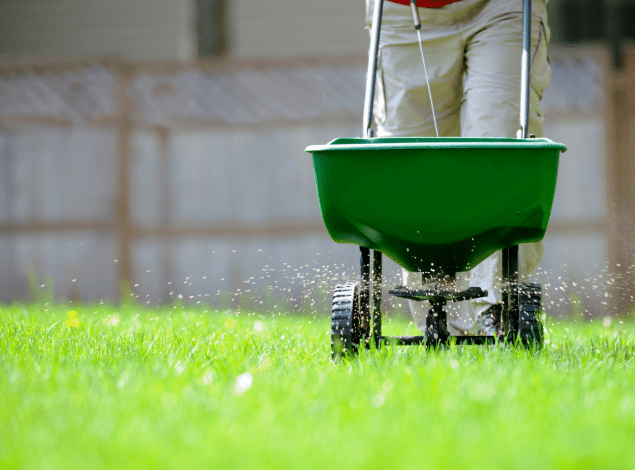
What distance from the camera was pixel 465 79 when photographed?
2.58 m

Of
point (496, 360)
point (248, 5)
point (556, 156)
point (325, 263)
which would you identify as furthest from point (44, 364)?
point (248, 5)

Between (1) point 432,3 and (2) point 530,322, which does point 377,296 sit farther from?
(1) point 432,3

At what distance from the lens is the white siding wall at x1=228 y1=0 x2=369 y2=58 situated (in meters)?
7.05

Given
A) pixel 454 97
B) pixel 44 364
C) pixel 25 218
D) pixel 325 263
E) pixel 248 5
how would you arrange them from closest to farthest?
pixel 44 364 < pixel 454 97 < pixel 325 263 < pixel 25 218 < pixel 248 5

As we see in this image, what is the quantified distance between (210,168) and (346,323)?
3.95 meters

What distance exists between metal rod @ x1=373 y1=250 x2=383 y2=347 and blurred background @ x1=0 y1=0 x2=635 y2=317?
9.53ft

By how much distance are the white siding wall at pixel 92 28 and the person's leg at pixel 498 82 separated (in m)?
5.49

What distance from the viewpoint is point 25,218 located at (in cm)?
600

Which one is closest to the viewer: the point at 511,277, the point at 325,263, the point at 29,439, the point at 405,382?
the point at 29,439

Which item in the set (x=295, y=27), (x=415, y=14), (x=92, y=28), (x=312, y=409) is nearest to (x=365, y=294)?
(x=312, y=409)

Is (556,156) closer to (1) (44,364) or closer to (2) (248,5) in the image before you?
(1) (44,364)

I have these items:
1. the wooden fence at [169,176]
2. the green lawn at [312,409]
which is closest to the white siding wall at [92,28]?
the wooden fence at [169,176]

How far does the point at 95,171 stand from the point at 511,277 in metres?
4.41

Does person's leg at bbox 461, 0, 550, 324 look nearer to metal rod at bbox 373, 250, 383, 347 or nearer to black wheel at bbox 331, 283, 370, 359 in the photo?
metal rod at bbox 373, 250, 383, 347
